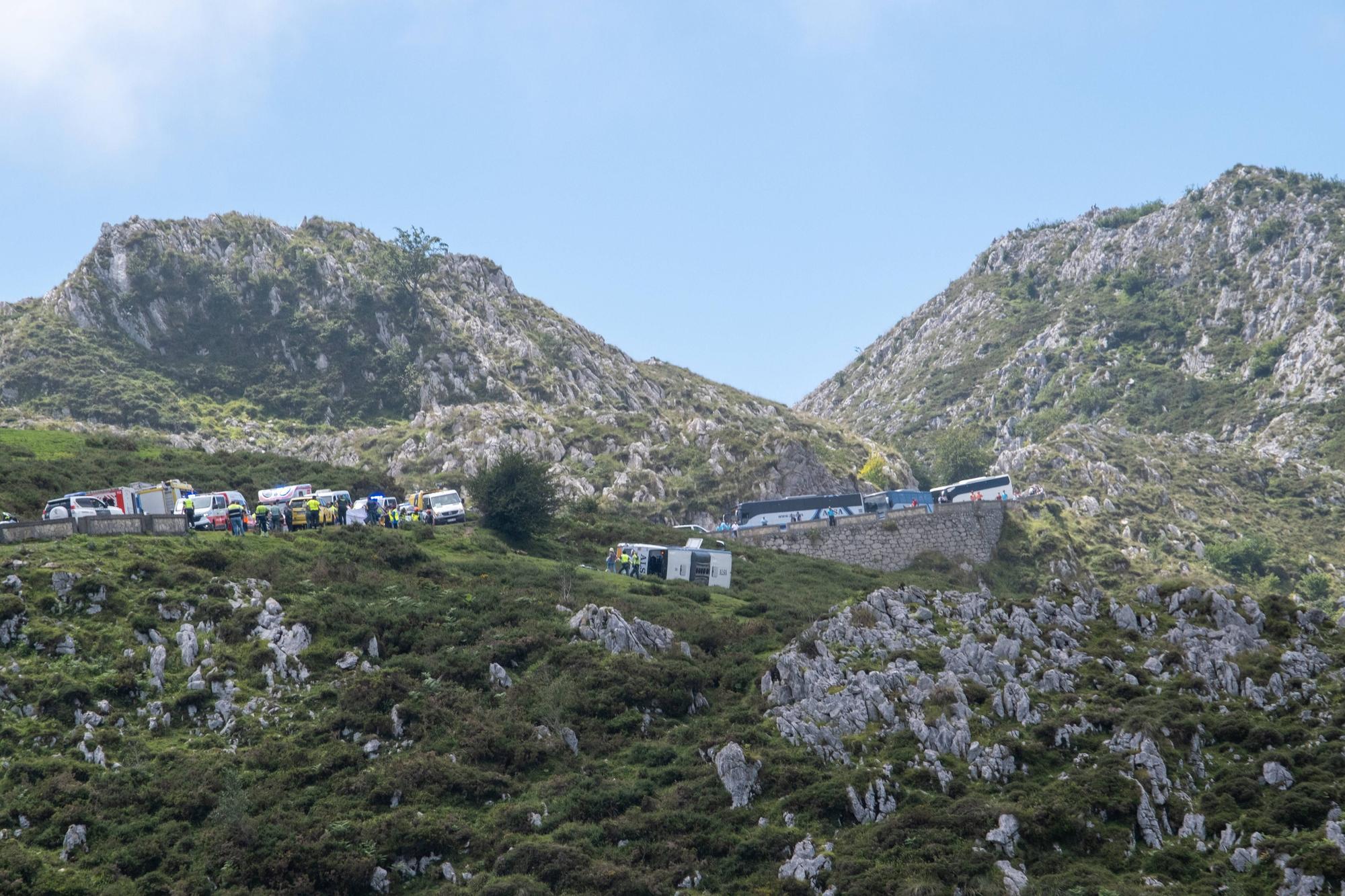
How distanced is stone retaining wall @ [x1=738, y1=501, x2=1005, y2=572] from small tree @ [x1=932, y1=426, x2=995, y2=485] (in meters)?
39.1

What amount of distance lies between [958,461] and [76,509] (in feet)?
318

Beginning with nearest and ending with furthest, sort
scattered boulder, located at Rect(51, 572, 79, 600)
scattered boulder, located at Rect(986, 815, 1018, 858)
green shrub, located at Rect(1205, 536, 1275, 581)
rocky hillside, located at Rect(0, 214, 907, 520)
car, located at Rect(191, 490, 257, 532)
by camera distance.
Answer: scattered boulder, located at Rect(986, 815, 1018, 858) → scattered boulder, located at Rect(51, 572, 79, 600) → car, located at Rect(191, 490, 257, 532) → green shrub, located at Rect(1205, 536, 1275, 581) → rocky hillside, located at Rect(0, 214, 907, 520)

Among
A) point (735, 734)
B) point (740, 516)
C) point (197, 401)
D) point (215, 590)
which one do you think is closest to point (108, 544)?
point (215, 590)

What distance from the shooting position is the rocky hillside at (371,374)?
11031 centimetres

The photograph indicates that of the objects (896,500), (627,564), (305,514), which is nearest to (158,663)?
(305,514)

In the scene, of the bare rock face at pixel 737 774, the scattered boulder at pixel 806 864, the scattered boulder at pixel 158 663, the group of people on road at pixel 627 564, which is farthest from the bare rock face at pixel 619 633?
the scattered boulder at pixel 158 663

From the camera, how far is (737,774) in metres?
42.0

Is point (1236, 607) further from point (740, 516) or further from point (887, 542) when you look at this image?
point (740, 516)

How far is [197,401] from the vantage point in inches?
4894

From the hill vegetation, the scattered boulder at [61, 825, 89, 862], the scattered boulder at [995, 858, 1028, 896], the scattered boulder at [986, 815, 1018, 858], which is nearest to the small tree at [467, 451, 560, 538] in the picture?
the hill vegetation

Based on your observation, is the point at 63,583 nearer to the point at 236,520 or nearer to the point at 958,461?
the point at 236,520

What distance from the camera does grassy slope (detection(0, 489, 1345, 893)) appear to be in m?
37.0

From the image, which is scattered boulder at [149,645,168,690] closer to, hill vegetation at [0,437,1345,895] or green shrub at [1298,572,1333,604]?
hill vegetation at [0,437,1345,895]

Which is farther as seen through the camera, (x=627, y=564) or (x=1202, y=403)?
(x=1202, y=403)
